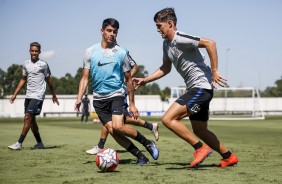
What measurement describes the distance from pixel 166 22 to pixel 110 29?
980 mm

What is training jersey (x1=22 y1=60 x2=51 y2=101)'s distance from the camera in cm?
1169

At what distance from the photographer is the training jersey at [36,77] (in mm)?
11688

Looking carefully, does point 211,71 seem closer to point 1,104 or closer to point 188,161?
point 188,161

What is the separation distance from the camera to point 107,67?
25.6 feet

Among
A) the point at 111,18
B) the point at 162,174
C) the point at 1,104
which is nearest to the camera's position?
the point at 162,174

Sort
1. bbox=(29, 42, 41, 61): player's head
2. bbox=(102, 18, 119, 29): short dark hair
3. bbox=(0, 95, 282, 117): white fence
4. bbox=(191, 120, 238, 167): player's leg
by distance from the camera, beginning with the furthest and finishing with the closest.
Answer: bbox=(0, 95, 282, 117): white fence, bbox=(29, 42, 41, 61): player's head, bbox=(102, 18, 119, 29): short dark hair, bbox=(191, 120, 238, 167): player's leg

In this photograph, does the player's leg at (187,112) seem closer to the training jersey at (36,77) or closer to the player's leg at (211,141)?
the player's leg at (211,141)

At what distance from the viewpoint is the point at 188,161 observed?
867 cm

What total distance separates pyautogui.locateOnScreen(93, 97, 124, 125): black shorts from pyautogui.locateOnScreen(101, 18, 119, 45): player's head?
908mm

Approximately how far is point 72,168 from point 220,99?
158ft

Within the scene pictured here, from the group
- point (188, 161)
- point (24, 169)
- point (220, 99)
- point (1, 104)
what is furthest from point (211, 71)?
point (1, 104)

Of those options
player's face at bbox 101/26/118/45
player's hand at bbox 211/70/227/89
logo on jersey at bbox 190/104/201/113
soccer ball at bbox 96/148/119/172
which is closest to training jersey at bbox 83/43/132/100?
player's face at bbox 101/26/118/45

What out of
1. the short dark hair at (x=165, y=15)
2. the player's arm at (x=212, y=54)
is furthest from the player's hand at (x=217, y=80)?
the short dark hair at (x=165, y=15)

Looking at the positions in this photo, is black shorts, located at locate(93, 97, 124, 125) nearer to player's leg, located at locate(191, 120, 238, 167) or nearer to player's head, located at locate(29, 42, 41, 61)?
player's leg, located at locate(191, 120, 238, 167)
